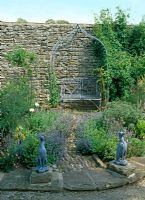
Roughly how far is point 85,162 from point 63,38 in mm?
6293

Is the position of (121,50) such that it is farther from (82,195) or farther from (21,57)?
(82,195)

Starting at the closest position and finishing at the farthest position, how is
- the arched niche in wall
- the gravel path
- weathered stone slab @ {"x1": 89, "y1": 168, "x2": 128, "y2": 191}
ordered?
1. the gravel path
2. weathered stone slab @ {"x1": 89, "y1": 168, "x2": 128, "y2": 191}
3. the arched niche in wall

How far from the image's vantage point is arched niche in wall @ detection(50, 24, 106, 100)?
1161 centimetres

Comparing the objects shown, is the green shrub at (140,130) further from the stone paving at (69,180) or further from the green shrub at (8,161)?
the green shrub at (8,161)

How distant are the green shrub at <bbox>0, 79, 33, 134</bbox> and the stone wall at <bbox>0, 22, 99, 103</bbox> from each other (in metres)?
3.04

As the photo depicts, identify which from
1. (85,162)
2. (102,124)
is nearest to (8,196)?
(85,162)

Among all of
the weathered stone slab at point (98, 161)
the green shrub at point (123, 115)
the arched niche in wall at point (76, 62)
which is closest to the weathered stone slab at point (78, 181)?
the weathered stone slab at point (98, 161)

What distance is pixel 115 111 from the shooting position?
25.2ft

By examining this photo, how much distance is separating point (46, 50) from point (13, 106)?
4553mm

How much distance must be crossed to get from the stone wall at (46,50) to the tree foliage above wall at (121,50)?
61cm

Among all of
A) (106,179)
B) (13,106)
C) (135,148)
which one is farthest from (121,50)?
(106,179)

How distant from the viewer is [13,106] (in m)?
7.32

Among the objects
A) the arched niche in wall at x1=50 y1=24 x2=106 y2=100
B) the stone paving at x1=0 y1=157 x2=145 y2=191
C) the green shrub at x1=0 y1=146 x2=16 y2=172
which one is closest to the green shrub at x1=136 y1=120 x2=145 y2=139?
the stone paving at x1=0 y1=157 x2=145 y2=191

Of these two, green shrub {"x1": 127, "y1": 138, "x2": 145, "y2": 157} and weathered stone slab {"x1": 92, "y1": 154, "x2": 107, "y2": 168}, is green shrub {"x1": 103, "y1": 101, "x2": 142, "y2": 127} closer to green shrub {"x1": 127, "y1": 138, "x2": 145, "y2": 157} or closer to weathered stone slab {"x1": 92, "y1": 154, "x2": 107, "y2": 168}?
green shrub {"x1": 127, "y1": 138, "x2": 145, "y2": 157}
